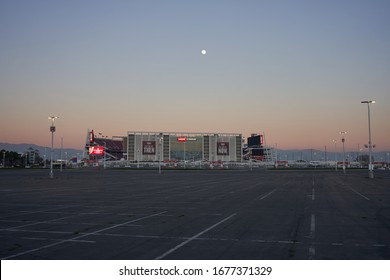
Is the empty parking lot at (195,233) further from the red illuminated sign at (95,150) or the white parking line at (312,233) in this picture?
the red illuminated sign at (95,150)

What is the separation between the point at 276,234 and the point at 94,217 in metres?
7.75

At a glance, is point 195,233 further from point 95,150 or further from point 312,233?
point 95,150

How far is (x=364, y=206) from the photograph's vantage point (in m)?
19.9

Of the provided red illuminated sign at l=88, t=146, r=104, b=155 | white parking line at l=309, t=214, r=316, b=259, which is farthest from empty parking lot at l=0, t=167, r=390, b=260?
red illuminated sign at l=88, t=146, r=104, b=155

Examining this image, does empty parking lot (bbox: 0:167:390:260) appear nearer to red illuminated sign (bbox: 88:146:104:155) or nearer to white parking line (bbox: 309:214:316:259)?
white parking line (bbox: 309:214:316:259)

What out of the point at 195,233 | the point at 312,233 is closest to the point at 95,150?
the point at 195,233

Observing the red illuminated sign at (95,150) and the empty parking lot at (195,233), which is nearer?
the empty parking lot at (195,233)

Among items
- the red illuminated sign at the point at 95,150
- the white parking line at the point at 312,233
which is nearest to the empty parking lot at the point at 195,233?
the white parking line at the point at 312,233

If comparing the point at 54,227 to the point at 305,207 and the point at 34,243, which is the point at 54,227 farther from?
the point at 305,207

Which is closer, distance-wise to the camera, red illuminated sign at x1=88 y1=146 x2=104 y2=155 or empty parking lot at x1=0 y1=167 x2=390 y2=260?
empty parking lot at x1=0 y1=167 x2=390 y2=260

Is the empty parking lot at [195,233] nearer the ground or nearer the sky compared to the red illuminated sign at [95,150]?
nearer the ground
